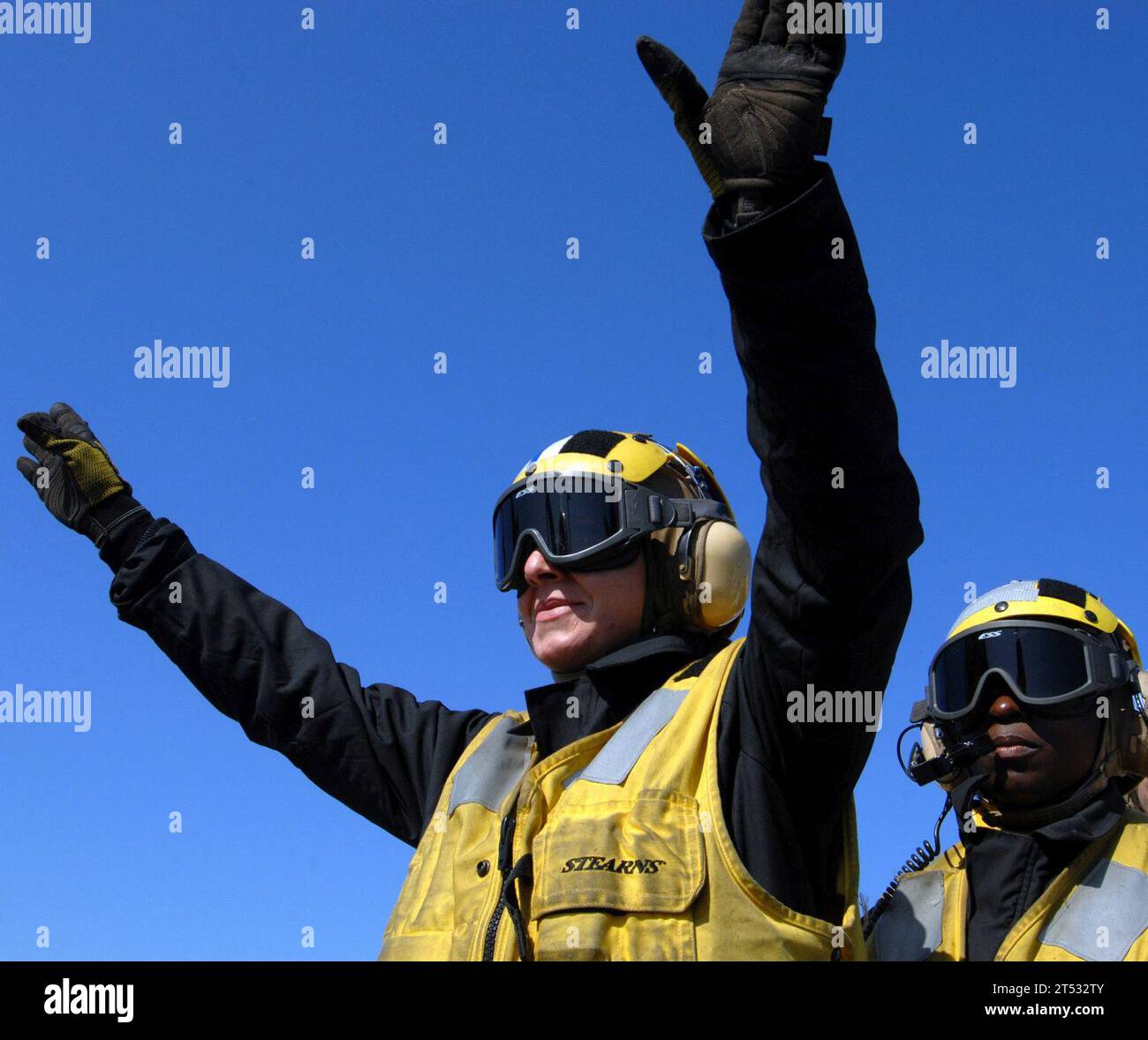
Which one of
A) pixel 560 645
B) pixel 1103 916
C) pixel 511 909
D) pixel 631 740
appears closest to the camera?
pixel 511 909

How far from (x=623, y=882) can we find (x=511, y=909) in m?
0.32

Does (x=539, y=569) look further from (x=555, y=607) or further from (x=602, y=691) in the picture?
(x=602, y=691)

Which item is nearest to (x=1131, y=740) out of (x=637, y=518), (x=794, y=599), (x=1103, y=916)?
(x=1103, y=916)

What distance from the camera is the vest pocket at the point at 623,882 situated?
11.6ft

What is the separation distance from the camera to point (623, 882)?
3594mm

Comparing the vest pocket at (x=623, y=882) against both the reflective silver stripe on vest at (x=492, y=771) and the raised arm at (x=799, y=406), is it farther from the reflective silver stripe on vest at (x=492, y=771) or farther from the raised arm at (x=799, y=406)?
the reflective silver stripe on vest at (x=492, y=771)

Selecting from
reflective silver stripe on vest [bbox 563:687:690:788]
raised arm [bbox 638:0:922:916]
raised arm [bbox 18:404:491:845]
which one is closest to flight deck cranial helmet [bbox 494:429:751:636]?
reflective silver stripe on vest [bbox 563:687:690:788]

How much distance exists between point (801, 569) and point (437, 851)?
1.36 meters

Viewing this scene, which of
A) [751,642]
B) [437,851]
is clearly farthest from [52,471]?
[751,642]

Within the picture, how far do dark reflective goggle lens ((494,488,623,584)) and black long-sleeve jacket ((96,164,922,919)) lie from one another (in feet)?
1.06

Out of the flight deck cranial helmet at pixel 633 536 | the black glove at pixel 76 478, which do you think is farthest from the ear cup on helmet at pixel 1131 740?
the black glove at pixel 76 478

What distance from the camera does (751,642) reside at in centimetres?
368

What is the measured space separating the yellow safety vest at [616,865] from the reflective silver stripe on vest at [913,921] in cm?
117
